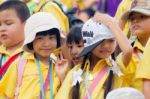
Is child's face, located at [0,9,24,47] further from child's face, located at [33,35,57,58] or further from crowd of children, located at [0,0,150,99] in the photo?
child's face, located at [33,35,57,58]

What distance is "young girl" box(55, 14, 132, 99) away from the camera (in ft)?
14.9

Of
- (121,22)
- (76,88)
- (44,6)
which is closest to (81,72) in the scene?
(76,88)

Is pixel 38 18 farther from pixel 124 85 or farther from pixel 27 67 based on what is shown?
pixel 124 85

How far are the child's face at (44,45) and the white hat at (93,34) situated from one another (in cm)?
36

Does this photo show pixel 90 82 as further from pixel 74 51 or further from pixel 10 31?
pixel 10 31

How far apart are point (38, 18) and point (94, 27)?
2.16 ft

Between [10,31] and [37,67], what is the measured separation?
739 millimetres

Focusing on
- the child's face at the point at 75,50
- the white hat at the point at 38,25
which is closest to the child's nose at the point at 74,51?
the child's face at the point at 75,50

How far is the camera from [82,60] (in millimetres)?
4828

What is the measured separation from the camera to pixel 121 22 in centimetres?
533

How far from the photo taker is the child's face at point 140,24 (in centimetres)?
464

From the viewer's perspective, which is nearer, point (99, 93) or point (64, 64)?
point (99, 93)

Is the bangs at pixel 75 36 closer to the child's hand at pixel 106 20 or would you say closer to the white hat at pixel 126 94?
the child's hand at pixel 106 20

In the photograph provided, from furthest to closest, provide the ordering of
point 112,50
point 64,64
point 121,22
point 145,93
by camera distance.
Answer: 1. point 121,22
2. point 64,64
3. point 112,50
4. point 145,93
